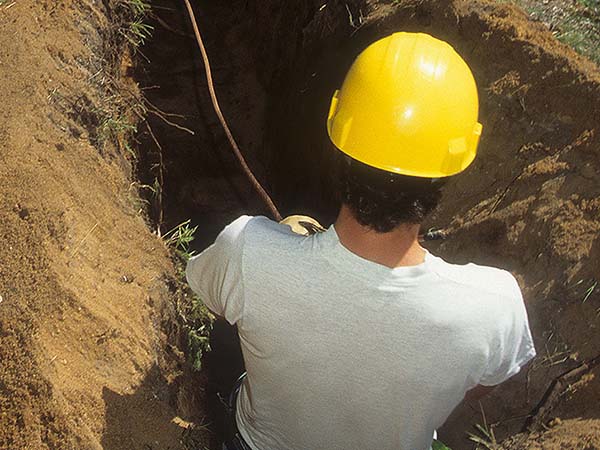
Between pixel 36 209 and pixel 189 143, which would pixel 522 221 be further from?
pixel 189 143

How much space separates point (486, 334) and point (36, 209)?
1774 mm

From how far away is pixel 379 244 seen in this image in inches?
62.0

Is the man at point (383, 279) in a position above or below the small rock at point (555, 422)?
above

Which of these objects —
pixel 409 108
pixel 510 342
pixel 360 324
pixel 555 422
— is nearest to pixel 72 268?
pixel 360 324

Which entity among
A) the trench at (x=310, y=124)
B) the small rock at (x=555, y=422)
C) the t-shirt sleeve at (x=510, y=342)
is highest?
the t-shirt sleeve at (x=510, y=342)

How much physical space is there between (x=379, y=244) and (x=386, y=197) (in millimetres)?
115

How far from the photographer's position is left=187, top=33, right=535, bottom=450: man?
5.15 feet

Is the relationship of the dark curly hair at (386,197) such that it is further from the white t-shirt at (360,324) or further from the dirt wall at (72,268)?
the dirt wall at (72,268)

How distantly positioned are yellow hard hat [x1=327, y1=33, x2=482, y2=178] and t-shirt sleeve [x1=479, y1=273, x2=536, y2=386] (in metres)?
0.37

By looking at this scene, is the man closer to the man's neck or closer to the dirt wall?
the man's neck

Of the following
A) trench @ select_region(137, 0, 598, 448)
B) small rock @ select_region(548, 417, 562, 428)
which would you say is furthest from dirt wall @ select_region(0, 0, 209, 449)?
small rock @ select_region(548, 417, 562, 428)

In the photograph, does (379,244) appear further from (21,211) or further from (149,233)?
(149,233)

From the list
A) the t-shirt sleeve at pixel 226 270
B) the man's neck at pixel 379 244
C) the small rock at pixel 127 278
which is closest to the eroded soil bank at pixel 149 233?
the small rock at pixel 127 278

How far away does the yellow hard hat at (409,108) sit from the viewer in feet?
5.33
